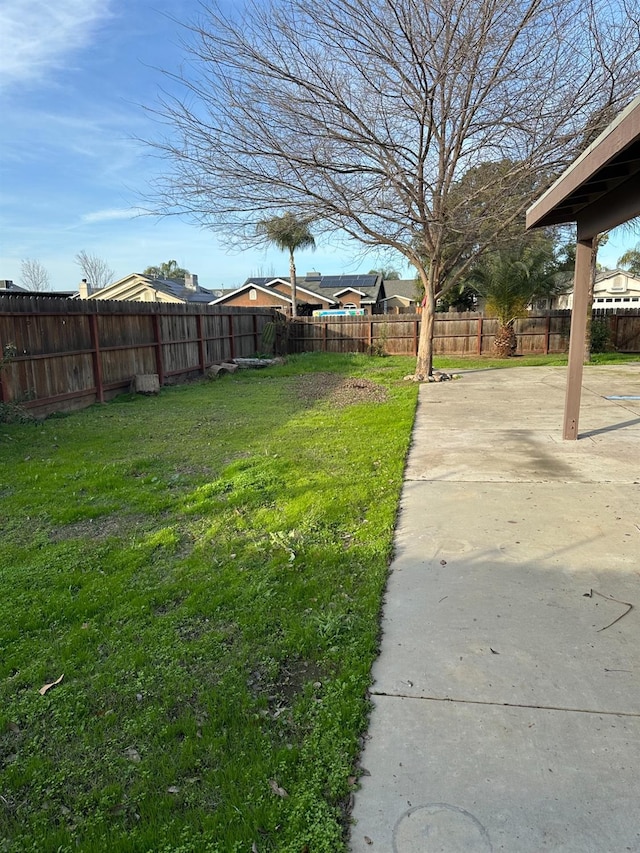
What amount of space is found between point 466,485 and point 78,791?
3.85 m

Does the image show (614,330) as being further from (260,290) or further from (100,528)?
(260,290)

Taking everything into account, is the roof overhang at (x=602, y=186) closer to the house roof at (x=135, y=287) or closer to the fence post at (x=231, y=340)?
the fence post at (x=231, y=340)

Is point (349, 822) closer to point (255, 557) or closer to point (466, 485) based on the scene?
point (255, 557)

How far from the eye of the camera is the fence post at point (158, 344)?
1216 centimetres

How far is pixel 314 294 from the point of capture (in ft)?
123

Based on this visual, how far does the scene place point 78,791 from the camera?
73.5 inches

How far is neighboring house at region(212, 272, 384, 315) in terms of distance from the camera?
35.7 meters

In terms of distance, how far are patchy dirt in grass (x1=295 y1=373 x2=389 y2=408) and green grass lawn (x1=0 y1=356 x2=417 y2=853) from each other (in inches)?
160

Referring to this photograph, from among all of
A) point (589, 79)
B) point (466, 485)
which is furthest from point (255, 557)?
point (589, 79)

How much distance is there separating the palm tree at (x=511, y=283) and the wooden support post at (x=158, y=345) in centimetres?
1008

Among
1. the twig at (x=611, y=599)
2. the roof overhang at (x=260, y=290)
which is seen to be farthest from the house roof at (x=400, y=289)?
the twig at (x=611, y=599)

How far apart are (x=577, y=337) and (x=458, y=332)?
13321mm

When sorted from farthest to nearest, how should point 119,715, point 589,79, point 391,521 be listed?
point 589,79, point 391,521, point 119,715

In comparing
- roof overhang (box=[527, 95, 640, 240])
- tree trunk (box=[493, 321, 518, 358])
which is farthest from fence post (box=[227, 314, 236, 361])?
roof overhang (box=[527, 95, 640, 240])
